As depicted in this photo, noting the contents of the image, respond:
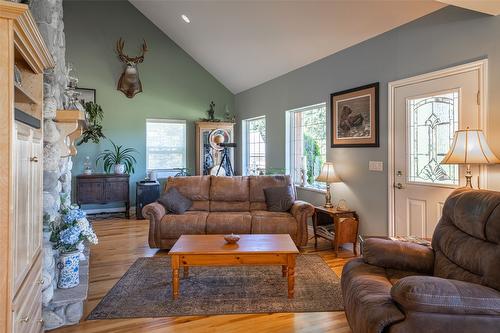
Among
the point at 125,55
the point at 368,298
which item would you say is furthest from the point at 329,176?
the point at 125,55

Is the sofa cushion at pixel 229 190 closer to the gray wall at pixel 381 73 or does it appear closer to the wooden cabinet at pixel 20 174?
the gray wall at pixel 381 73

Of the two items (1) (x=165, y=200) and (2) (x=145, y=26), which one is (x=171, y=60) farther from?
(1) (x=165, y=200)

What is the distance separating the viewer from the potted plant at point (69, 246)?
2461mm

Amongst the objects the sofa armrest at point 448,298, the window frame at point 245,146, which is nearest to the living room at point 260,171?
the sofa armrest at point 448,298

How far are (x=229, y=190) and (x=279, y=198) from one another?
2.28 ft

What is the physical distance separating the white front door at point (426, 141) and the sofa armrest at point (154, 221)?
8.81 ft

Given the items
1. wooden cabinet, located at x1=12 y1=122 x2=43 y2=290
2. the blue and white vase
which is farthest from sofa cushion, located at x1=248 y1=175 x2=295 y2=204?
wooden cabinet, located at x1=12 y1=122 x2=43 y2=290

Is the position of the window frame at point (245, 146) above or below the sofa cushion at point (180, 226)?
above

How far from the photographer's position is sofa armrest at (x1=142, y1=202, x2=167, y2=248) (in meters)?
3.91

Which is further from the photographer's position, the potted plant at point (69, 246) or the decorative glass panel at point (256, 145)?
the decorative glass panel at point (256, 145)

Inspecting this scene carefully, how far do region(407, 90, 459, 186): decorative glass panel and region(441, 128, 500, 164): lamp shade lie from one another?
50 centimetres

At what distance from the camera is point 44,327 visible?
224cm

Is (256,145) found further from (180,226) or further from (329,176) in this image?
(180,226)

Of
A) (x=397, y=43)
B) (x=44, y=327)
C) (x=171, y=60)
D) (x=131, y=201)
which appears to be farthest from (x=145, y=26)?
(x=44, y=327)
